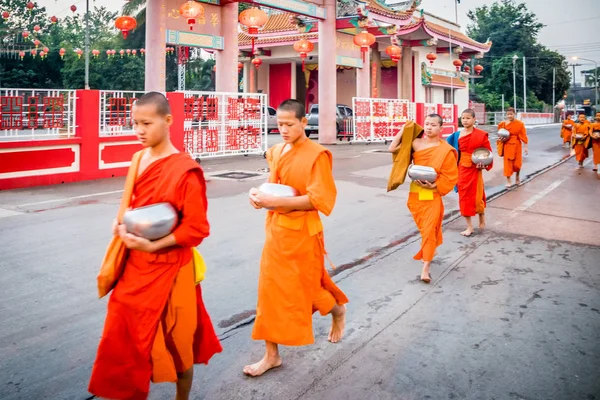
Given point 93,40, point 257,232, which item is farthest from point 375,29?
point 93,40

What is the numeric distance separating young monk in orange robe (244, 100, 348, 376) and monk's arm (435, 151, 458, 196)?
88.9 inches

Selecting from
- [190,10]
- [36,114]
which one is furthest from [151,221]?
[190,10]

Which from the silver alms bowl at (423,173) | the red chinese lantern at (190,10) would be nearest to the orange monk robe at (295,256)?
the silver alms bowl at (423,173)

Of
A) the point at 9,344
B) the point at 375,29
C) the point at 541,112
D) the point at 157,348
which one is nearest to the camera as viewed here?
the point at 157,348

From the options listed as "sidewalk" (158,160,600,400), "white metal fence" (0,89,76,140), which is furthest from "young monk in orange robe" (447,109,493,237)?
"white metal fence" (0,89,76,140)

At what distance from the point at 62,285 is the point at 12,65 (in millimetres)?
33993

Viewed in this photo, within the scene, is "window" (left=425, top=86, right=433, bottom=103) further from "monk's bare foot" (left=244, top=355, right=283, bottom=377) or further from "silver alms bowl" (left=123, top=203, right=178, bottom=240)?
"silver alms bowl" (left=123, top=203, right=178, bottom=240)

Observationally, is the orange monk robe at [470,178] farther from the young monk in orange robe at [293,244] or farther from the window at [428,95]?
the window at [428,95]

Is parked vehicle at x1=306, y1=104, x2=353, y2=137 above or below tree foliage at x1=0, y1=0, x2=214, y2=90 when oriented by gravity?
below

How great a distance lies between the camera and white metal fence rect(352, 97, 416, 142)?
21.4 meters

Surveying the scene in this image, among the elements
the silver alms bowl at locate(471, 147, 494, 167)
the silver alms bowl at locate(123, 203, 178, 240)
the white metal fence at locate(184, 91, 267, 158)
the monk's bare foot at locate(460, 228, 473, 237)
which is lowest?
the monk's bare foot at locate(460, 228, 473, 237)

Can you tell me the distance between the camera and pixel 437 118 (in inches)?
213

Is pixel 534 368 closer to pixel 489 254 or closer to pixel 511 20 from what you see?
pixel 489 254

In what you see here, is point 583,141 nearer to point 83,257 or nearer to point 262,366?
point 83,257
